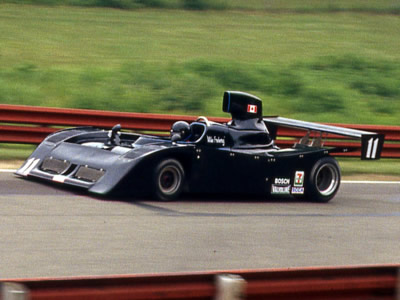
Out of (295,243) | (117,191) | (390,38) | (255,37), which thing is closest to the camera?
(295,243)

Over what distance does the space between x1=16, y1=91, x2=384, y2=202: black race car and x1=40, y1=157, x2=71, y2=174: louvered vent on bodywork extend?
0.04 ft

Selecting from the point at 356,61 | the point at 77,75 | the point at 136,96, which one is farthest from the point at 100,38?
the point at 356,61

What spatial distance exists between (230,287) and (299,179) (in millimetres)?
6631

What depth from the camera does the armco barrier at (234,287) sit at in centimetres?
344

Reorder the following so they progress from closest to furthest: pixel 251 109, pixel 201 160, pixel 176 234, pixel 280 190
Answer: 1. pixel 176 234
2. pixel 201 160
3. pixel 280 190
4. pixel 251 109

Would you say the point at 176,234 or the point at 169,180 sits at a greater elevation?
the point at 169,180

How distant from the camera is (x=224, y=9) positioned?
29.5 meters

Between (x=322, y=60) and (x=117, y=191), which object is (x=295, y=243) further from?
(x=322, y=60)

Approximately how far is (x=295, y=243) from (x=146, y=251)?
1544 millimetres

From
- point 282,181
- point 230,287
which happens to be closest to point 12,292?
point 230,287

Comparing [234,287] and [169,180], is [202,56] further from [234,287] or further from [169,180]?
[234,287]

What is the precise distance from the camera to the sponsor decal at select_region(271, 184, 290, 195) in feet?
32.7

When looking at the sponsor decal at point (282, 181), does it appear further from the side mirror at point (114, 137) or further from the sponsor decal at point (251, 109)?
the side mirror at point (114, 137)

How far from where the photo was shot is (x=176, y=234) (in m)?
7.45
